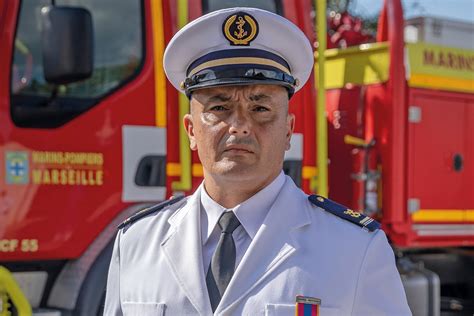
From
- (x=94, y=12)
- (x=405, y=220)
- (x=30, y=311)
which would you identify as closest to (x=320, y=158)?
(x=405, y=220)

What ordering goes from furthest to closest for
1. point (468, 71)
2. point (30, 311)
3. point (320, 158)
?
point (468, 71) < point (320, 158) < point (30, 311)

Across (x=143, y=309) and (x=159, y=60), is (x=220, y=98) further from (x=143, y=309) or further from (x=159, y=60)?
(x=159, y=60)

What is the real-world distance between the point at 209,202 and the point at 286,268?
0.25 meters

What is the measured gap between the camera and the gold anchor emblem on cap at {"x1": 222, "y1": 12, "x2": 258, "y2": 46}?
190 cm

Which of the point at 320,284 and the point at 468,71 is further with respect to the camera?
the point at 468,71

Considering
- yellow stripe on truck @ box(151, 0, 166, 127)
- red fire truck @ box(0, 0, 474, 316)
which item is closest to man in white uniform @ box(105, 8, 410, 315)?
red fire truck @ box(0, 0, 474, 316)

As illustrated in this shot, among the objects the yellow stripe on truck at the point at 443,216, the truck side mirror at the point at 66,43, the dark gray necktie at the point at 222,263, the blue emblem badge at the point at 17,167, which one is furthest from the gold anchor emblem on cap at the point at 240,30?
the yellow stripe on truck at the point at 443,216

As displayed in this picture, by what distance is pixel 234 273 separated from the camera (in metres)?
1.77

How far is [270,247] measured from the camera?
180cm

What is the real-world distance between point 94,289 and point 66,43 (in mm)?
1109

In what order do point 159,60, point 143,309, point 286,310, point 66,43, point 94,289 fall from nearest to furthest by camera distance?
point 286,310 → point 143,309 → point 66,43 → point 94,289 → point 159,60

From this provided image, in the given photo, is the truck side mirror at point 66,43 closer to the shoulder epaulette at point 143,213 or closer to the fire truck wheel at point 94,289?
the fire truck wheel at point 94,289

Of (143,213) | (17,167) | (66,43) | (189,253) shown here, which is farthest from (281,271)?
(17,167)

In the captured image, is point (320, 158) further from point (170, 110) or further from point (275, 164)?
point (275, 164)
